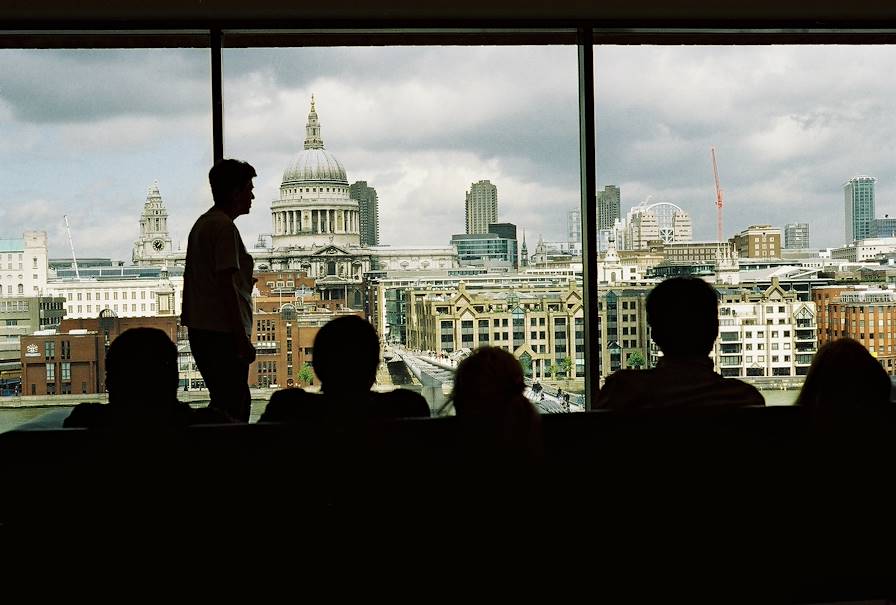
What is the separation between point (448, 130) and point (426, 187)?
1.14ft

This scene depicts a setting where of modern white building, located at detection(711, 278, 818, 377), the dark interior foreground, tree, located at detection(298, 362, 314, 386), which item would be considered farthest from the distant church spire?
the dark interior foreground

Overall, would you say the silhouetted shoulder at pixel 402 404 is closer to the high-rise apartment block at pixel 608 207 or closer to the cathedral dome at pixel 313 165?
the cathedral dome at pixel 313 165

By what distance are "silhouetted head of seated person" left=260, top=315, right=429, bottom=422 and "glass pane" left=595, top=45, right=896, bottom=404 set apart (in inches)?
118

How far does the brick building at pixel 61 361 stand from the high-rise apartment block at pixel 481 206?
2.04 m

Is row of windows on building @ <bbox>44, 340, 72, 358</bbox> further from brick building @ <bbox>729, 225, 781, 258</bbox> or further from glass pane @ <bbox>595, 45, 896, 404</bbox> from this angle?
brick building @ <bbox>729, 225, 781, 258</bbox>

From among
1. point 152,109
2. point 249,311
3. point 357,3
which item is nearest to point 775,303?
point 357,3

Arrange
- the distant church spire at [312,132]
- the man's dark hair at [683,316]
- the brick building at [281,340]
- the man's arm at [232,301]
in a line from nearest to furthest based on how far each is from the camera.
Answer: the man's dark hair at [683,316] → the man's arm at [232,301] → the brick building at [281,340] → the distant church spire at [312,132]

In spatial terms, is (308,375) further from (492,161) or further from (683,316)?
(492,161)

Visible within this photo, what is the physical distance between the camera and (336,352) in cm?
159

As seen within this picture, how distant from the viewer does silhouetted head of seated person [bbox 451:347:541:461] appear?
4.49 ft

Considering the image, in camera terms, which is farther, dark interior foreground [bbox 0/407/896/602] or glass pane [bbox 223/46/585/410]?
glass pane [bbox 223/46/585/410]

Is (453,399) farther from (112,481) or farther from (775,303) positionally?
(775,303)

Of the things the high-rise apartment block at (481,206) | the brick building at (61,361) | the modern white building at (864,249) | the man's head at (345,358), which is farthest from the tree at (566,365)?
the man's head at (345,358)

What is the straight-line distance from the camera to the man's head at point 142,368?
1511 millimetres
